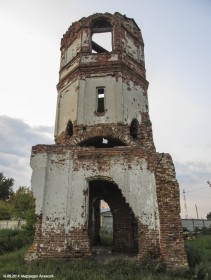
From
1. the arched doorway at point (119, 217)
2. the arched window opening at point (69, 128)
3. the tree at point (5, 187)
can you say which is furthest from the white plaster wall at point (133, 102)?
the tree at point (5, 187)

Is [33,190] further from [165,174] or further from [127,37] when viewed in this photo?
[127,37]

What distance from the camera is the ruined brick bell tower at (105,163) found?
7.71m

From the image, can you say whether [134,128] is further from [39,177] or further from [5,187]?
[5,187]

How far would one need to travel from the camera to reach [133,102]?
10492 millimetres

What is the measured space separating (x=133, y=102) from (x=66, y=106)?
2784mm

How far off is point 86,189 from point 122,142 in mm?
2333

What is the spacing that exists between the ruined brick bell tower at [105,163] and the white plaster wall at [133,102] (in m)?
0.04

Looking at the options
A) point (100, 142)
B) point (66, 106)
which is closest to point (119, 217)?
point (100, 142)

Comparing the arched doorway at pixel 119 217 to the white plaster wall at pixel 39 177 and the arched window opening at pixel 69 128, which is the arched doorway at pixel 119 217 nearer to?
the arched window opening at pixel 69 128

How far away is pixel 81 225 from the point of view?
25.8 feet

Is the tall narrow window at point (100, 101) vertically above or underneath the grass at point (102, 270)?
above

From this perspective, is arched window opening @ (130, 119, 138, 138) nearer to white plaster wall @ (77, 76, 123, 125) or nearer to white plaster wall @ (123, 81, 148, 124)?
white plaster wall @ (123, 81, 148, 124)

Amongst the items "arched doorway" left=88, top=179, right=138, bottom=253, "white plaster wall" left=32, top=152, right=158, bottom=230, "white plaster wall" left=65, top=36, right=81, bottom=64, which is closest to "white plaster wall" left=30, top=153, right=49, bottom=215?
"white plaster wall" left=32, top=152, right=158, bottom=230

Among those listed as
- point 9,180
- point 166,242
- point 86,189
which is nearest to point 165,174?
point 166,242
